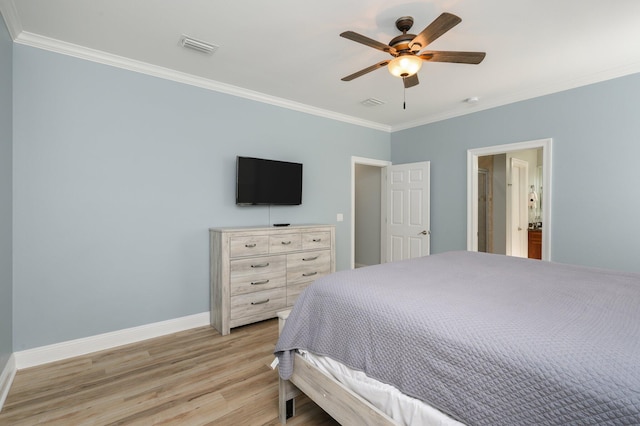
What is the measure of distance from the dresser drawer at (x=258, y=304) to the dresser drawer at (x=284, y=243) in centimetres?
44

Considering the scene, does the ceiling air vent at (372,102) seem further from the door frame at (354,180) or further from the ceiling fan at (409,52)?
the ceiling fan at (409,52)

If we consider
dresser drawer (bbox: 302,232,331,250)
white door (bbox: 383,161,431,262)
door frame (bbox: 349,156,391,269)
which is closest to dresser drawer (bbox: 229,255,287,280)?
dresser drawer (bbox: 302,232,331,250)

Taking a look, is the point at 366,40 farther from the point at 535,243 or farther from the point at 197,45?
the point at 535,243

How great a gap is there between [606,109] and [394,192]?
2.66m

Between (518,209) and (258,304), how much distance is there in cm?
479

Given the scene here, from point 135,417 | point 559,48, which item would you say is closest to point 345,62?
point 559,48

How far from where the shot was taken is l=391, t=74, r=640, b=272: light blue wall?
2.92 meters

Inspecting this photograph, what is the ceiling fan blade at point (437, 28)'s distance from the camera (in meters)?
1.67

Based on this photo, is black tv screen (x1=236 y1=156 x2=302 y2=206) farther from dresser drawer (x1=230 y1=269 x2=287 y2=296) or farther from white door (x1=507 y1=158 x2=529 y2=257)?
white door (x1=507 y1=158 x2=529 y2=257)

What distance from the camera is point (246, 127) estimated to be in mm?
3564

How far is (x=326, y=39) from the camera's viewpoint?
2.44m

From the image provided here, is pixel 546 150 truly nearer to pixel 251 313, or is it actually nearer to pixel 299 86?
pixel 299 86

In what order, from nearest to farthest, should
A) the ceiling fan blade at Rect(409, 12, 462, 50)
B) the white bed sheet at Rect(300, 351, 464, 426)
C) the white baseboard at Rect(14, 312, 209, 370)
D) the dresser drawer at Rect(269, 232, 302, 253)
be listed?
the white bed sheet at Rect(300, 351, 464, 426), the ceiling fan blade at Rect(409, 12, 462, 50), the white baseboard at Rect(14, 312, 209, 370), the dresser drawer at Rect(269, 232, 302, 253)

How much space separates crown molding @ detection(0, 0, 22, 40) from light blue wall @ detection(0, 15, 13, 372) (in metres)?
0.05
